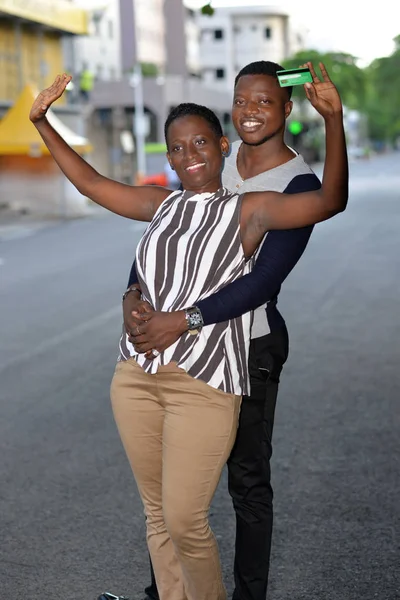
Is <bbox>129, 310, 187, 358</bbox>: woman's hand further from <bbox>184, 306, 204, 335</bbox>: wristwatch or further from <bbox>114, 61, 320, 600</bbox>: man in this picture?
<bbox>114, 61, 320, 600</bbox>: man

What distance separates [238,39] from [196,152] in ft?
328

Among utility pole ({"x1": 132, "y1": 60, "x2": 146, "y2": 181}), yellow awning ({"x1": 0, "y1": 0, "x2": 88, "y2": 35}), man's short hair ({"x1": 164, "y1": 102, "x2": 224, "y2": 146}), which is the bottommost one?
utility pole ({"x1": 132, "y1": 60, "x2": 146, "y2": 181})

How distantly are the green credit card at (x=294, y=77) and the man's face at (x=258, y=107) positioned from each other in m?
0.22

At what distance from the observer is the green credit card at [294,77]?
3186 millimetres

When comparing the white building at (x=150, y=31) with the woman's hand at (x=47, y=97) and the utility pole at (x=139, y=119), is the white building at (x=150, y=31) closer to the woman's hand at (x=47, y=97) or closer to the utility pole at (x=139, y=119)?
the utility pole at (x=139, y=119)

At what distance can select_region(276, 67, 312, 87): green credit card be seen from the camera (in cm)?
319

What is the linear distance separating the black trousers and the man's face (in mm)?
653

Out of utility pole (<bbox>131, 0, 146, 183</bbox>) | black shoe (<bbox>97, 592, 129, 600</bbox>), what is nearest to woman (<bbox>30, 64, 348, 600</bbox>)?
black shoe (<bbox>97, 592, 129, 600</bbox>)

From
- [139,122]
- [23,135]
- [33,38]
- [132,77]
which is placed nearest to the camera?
[23,135]

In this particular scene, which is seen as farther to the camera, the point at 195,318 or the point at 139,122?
the point at 139,122

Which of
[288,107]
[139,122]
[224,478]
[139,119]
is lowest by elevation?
[139,122]

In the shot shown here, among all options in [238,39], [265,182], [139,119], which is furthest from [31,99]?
[238,39]

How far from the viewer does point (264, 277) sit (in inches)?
132

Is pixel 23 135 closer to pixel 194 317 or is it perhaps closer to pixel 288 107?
pixel 288 107
